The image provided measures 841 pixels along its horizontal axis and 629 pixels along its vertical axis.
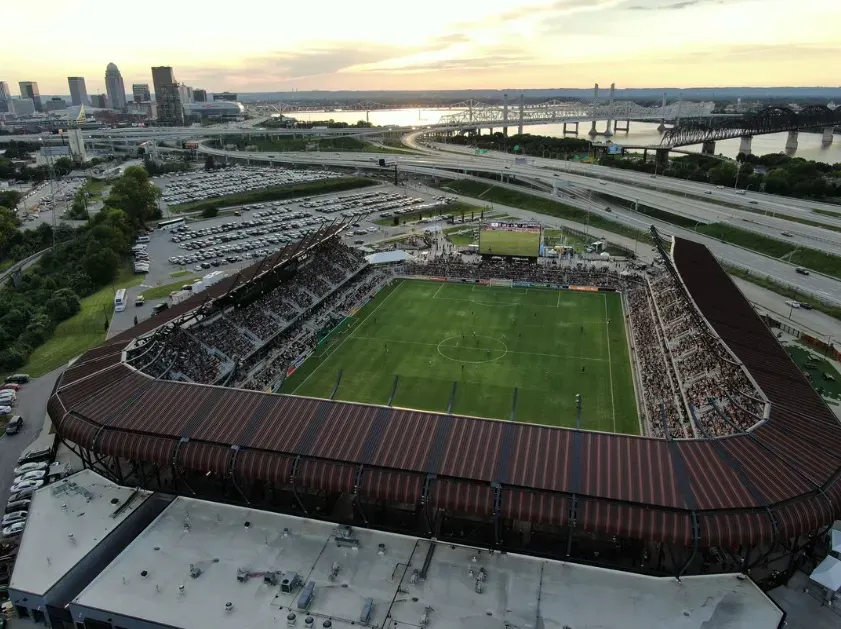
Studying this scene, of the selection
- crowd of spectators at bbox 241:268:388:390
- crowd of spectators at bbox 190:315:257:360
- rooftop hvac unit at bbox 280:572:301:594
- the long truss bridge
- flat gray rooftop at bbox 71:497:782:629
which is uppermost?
the long truss bridge

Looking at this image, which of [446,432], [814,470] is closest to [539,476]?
[446,432]

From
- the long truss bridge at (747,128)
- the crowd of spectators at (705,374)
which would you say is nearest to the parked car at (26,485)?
the crowd of spectators at (705,374)

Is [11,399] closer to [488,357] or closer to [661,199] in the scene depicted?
[488,357]

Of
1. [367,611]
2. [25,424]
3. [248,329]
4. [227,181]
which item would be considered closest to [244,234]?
[248,329]

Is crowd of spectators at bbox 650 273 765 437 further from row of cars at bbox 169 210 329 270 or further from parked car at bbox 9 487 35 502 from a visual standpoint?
row of cars at bbox 169 210 329 270

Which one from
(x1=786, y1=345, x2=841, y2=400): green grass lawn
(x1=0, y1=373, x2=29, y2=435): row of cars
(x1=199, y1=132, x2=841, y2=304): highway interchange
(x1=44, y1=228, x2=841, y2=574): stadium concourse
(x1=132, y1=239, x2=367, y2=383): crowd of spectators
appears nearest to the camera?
(x1=44, y1=228, x2=841, y2=574): stadium concourse

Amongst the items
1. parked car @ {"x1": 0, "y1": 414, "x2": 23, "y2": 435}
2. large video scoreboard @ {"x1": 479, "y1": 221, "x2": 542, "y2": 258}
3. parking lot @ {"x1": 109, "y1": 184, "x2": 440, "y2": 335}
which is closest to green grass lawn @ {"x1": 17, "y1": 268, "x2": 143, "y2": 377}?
parking lot @ {"x1": 109, "y1": 184, "x2": 440, "y2": 335}

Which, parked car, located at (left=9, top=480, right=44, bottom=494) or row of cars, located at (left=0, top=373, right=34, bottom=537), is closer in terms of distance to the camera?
row of cars, located at (left=0, top=373, right=34, bottom=537)
